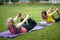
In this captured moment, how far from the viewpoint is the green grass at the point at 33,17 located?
2.18 metres

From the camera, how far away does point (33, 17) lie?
2.24 m

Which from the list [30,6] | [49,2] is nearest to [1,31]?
[30,6]

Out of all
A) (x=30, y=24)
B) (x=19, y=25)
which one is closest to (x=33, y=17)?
(x=30, y=24)

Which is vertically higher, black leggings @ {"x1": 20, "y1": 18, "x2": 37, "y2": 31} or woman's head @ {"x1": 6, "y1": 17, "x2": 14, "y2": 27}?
woman's head @ {"x1": 6, "y1": 17, "x2": 14, "y2": 27}

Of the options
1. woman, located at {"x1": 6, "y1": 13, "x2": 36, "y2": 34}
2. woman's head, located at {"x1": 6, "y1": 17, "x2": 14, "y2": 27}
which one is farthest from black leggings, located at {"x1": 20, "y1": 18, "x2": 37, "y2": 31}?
woman's head, located at {"x1": 6, "y1": 17, "x2": 14, "y2": 27}

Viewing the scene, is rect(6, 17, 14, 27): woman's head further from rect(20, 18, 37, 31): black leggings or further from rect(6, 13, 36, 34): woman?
rect(20, 18, 37, 31): black leggings

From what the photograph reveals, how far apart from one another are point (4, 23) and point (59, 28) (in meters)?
0.66

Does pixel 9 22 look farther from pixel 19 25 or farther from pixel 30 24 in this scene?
pixel 30 24

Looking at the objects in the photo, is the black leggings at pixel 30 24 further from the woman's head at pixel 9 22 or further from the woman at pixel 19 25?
the woman's head at pixel 9 22

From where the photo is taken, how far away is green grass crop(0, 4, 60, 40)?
86.0 inches

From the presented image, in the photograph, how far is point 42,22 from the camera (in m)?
2.27

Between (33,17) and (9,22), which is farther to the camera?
(33,17)

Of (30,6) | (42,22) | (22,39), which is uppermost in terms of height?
(30,6)

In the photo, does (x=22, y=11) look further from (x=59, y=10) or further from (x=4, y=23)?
(x=59, y=10)
